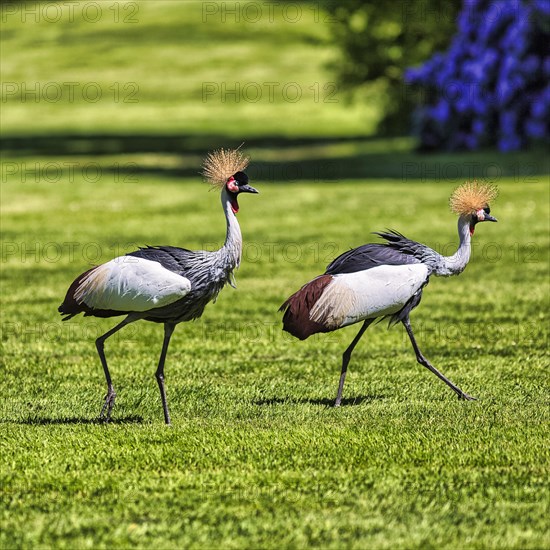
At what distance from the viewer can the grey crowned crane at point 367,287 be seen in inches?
326

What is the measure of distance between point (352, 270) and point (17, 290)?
748 centimetres

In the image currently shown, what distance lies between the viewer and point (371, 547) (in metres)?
5.97

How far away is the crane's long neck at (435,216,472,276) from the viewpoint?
8.89m

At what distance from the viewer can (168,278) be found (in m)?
8.00

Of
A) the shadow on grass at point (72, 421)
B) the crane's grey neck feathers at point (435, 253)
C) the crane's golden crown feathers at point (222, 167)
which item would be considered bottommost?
the shadow on grass at point (72, 421)

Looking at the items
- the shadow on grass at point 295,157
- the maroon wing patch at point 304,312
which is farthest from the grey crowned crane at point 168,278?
the shadow on grass at point 295,157

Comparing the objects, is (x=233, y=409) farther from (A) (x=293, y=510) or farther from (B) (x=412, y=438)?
(A) (x=293, y=510)

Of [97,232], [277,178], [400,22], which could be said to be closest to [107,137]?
[400,22]

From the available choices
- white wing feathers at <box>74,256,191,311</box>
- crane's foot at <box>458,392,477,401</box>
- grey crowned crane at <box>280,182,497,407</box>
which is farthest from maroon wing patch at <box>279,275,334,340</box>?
crane's foot at <box>458,392,477,401</box>

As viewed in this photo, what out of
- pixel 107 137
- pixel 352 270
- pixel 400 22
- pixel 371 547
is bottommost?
pixel 371 547

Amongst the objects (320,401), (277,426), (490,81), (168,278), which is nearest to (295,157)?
(490,81)

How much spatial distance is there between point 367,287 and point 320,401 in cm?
126

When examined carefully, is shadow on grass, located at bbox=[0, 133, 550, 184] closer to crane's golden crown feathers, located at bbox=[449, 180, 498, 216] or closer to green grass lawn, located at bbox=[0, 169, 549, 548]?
green grass lawn, located at bbox=[0, 169, 549, 548]

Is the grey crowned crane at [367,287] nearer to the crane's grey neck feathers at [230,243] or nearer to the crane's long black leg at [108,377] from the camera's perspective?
the crane's grey neck feathers at [230,243]
